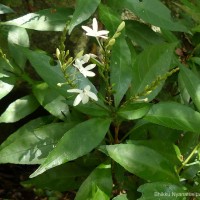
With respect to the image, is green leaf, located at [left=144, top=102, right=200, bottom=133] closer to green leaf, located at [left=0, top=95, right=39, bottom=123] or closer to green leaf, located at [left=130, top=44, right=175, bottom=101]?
green leaf, located at [left=130, top=44, right=175, bottom=101]

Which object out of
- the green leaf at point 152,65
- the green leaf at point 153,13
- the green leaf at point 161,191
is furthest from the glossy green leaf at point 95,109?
the green leaf at point 153,13

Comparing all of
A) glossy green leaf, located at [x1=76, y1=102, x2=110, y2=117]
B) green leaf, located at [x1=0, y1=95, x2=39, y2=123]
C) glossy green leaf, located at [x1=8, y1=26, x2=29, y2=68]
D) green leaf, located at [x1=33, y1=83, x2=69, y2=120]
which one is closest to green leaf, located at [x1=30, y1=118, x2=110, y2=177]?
glossy green leaf, located at [x1=76, y1=102, x2=110, y2=117]

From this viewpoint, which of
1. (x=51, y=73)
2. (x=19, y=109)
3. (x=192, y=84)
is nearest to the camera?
(x=51, y=73)

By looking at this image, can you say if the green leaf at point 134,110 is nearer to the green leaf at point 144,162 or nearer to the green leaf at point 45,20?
the green leaf at point 144,162

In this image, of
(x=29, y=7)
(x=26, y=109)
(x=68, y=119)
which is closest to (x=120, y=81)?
(x=68, y=119)

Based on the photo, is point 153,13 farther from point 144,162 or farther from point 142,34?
point 144,162

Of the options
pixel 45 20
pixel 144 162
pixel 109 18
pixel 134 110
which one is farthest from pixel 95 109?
pixel 45 20
